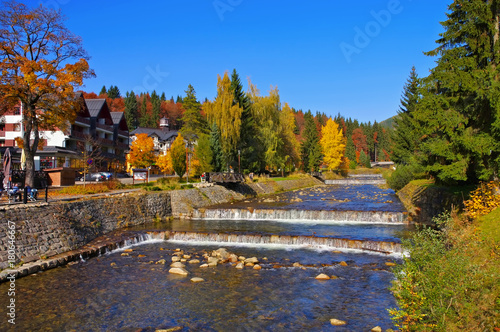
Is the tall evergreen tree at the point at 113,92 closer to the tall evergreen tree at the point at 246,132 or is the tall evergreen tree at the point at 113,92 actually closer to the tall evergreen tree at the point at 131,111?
the tall evergreen tree at the point at 131,111

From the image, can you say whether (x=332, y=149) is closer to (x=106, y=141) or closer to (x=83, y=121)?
(x=106, y=141)

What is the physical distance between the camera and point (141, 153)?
61656 mm

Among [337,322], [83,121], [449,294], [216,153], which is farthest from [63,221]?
[83,121]

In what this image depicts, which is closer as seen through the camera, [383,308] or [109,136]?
[383,308]

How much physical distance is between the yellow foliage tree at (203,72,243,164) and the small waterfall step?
2576cm

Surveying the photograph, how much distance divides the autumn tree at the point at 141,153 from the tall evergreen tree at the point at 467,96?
168 feet

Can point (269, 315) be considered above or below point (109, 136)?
below

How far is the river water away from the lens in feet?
34.1

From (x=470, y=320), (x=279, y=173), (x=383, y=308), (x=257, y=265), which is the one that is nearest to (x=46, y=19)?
(x=257, y=265)

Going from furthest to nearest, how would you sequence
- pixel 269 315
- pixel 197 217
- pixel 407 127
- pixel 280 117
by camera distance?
1. pixel 280 117
2. pixel 407 127
3. pixel 197 217
4. pixel 269 315

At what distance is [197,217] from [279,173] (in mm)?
41433

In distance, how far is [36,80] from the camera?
956 inches

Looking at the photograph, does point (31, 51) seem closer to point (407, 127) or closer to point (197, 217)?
point (197, 217)

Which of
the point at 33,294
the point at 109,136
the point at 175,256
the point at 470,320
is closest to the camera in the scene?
the point at 470,320
